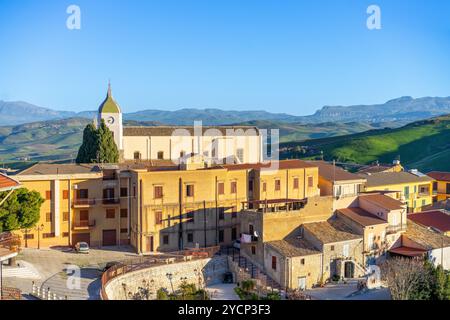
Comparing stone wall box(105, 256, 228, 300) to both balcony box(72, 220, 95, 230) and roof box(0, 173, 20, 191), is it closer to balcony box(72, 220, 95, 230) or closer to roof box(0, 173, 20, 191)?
balcony box(72, 220, 95, 230)

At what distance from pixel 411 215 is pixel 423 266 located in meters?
15.6

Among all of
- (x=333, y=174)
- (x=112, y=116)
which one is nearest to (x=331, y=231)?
(x=333, y=174)

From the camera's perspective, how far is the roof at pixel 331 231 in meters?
38.5

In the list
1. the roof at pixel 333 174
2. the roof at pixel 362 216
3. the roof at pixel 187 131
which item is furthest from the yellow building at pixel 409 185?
the roof at pixel 187 131

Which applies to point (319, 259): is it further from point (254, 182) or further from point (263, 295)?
point (254, 182)

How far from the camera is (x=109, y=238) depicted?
1678 inches

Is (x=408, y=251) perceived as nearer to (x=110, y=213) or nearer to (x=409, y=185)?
(x=409, y=185)

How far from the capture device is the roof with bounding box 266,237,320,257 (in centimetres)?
3644

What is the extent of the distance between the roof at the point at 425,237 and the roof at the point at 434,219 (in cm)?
221

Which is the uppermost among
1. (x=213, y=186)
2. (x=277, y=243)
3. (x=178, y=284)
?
(x=213, y=186)

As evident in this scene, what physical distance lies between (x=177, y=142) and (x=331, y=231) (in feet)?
89.7

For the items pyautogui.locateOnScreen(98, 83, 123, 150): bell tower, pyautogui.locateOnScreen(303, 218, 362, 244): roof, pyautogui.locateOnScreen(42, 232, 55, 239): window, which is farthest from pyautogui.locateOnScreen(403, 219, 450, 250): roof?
pyautogui.locateOnScreen(98, 83, 123, 150): bell tower

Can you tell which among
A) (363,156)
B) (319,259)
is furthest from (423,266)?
(363,156)
